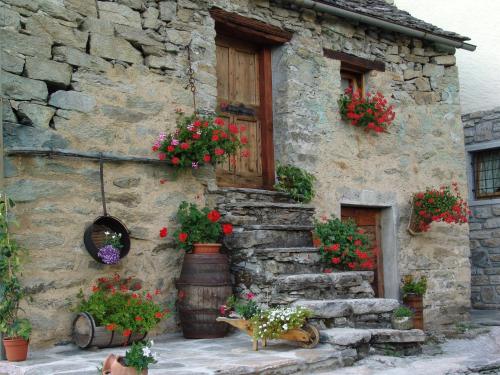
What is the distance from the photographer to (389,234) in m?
8.24

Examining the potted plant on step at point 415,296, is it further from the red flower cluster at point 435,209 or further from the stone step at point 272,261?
the stone step at point 272,261

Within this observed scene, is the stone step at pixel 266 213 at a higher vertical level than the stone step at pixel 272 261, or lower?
higher

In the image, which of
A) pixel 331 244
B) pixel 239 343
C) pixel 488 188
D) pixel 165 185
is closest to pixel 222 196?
pixel 165 185

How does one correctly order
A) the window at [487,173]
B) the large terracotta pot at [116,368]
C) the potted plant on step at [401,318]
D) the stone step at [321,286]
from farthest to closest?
the window at [487,173] < the potted plant on step at [401,318] < the stone step at [321,286] < the large terracotta pot at [116,368]

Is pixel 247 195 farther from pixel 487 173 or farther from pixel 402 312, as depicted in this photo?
pixel 487 173

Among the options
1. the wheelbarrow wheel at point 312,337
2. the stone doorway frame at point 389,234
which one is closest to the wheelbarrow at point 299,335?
the wheelbarrow wheel at point 312,337

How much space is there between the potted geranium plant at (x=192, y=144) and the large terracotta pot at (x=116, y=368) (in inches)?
97.5

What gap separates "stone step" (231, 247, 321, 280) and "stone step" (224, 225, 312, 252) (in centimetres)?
7

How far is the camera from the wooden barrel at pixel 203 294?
5.81 metres

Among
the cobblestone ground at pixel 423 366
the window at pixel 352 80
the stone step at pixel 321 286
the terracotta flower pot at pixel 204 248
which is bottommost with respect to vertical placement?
the cobblestone ground at pixel 423 366

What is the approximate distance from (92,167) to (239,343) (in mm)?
1924

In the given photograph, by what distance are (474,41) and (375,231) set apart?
4607 mm

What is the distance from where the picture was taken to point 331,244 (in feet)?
21.6

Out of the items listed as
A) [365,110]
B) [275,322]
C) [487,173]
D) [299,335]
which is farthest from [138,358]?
[487,173]
